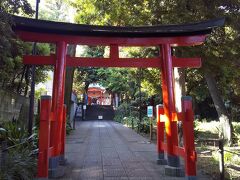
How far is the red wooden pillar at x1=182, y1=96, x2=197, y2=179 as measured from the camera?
334 inches

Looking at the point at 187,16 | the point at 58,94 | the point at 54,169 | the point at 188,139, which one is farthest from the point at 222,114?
the point at 54,169

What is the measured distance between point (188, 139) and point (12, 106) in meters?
9.95

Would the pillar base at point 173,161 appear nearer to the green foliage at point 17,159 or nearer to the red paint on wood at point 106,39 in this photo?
the red paint on wood at point 106,39

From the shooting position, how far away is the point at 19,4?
8.91m

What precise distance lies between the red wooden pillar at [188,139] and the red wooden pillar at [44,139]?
3.22 m

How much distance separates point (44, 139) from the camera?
8.41 m

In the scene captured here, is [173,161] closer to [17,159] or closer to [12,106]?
[17,159]

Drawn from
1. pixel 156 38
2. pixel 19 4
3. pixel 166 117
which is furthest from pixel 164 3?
pixel 19 4

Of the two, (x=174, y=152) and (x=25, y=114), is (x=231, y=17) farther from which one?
(x=25, y=114)

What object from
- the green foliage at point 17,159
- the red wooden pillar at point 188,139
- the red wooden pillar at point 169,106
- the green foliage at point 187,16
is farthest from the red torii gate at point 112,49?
the green foliage at point 187,16

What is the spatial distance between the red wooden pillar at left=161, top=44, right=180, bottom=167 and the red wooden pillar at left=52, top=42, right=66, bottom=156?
2901mm

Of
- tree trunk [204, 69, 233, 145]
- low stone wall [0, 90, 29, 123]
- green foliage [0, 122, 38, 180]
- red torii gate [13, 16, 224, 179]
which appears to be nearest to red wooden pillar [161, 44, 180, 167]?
red torii gate [13, 16, 224, 179]

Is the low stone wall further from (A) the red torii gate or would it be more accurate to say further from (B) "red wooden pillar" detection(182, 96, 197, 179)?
(B) "red wooden pillar" detection(182, 96, 197, 179)

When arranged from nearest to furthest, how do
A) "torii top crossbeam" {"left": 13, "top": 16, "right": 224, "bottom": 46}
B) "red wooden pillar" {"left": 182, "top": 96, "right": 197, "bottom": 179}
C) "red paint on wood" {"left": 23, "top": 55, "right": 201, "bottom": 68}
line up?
"red wooden pillar" {"left": 182, "top": 96, "right": 197, "bottom": 179} → "torii top crossbeam" {"left": 13, "top": 16, "right": 224, "bottom": 46} → "red paint on wood" {"left": 23, "top": 55, "right": 201, "bottom": 68}
